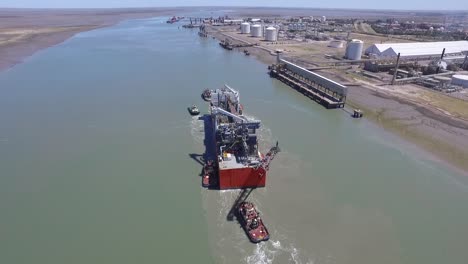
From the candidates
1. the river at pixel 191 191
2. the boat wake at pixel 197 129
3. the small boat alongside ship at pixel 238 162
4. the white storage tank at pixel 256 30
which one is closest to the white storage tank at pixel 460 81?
the river at pixel 191 191

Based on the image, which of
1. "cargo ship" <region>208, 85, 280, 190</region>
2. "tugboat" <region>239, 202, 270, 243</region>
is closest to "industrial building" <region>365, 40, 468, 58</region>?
"cargo ship" <region>208, 85, 280, 190</region>

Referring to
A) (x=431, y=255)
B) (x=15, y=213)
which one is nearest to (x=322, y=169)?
(x=431, y=255)

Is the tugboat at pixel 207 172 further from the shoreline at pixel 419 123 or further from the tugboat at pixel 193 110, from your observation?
the shoreline at pixel 419 123

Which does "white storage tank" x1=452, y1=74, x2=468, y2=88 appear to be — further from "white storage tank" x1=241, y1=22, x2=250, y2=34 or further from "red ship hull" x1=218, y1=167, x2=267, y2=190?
"white storage tank" x1=241, y1=22, x2=250, y2=34

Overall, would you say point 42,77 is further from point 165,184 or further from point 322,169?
point 322,169

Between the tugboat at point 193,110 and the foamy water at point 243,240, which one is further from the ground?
the tugboat at point 193,110
